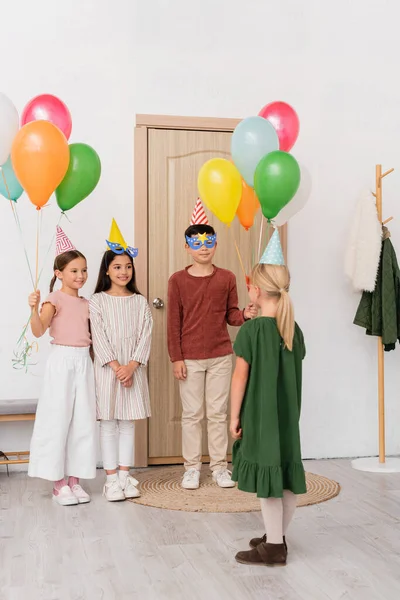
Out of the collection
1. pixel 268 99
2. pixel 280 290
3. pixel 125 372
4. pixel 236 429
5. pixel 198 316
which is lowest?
pixel 236 429

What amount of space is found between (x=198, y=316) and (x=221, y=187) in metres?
0.71

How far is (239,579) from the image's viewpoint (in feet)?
8.32

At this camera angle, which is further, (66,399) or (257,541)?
(66,399)

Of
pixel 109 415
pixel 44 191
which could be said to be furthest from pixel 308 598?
pixel 44 191

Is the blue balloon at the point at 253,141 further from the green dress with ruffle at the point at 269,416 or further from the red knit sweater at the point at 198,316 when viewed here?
the green dress with ruffle at the point at 269,416

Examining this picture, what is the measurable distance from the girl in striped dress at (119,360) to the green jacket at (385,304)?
1.34m

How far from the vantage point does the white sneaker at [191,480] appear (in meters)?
3.80

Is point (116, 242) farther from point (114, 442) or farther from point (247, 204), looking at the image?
point (114, 442)

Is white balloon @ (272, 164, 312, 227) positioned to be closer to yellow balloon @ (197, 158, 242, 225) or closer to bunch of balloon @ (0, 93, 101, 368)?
yellow balloon @ (197, 158, 242, 225)

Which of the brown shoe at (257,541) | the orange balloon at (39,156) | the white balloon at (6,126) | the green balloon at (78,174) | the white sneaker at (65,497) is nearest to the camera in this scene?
the brown shoe at (257,541)

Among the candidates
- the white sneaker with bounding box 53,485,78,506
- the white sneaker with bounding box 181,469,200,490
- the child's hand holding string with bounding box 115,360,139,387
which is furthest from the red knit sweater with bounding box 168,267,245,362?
the white sneaker with bounding box 53,485,78,506

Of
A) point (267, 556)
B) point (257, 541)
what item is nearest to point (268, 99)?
point (257, 541)

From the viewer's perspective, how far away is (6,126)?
10.8 feet

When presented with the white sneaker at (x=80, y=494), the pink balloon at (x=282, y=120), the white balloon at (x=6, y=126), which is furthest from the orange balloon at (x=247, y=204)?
the white sneaker at (x=80, y=494)
